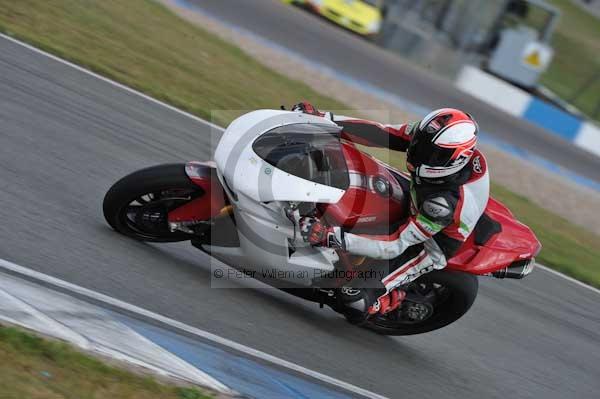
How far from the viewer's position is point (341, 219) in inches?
206

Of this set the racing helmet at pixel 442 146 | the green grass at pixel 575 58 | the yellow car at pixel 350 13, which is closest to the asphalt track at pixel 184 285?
the racing helmet at pixel 442 146

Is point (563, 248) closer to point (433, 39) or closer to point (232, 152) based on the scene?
point (232, 152)

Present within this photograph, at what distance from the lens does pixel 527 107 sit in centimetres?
2020

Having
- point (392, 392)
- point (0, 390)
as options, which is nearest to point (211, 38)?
point (392, 392)

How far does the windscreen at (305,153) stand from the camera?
16.5ft

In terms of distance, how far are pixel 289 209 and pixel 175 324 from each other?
0.99 metres

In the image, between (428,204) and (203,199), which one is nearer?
(428,204)

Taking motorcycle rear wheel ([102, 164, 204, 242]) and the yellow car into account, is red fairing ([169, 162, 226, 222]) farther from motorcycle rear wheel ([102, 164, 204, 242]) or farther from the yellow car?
the yellow car

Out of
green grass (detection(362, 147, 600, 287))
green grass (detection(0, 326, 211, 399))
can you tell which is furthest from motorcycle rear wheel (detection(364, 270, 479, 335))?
green grass (detection(362, 147, 600, 287))

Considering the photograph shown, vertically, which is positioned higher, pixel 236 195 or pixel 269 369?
pixel 236 195

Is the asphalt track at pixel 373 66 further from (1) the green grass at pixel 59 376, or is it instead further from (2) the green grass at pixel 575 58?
(1) the green grass at pixel 59 376

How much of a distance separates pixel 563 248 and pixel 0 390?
27.2 ft

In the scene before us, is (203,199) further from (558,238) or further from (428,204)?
(558,238)

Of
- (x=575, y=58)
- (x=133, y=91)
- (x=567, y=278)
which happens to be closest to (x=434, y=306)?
(x=567, y=278)
